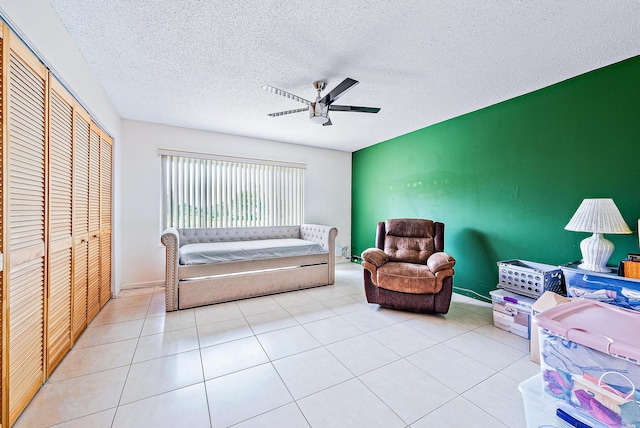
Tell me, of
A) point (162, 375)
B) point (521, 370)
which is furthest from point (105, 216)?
point (521, 370)

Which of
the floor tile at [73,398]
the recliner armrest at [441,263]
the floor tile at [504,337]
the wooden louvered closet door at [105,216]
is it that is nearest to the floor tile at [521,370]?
the floor tile at [504,337]

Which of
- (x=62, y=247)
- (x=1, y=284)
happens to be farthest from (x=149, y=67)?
(x=1, y=284)

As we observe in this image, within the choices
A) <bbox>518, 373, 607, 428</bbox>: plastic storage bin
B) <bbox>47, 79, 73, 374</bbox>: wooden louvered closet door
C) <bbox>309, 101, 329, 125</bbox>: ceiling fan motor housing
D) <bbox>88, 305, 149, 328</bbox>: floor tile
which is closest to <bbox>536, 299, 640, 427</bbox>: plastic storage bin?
<bbox>518, 373, 607, 428</bbox>: plastic storage bin

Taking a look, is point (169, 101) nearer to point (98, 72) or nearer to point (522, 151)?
point (98, 72)

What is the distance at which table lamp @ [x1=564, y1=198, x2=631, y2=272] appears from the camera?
187 cm

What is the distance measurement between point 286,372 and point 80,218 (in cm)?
226

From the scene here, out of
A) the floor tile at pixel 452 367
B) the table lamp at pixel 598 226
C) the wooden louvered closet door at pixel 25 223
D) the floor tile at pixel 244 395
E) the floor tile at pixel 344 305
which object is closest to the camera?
the wooden louvered closet door at pixel 25 223

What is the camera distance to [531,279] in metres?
2.31

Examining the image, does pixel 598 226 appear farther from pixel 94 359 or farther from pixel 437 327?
pixel 94 359

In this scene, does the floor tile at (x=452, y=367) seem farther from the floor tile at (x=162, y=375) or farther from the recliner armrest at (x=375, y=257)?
the floor tile at (x=162, y=375)

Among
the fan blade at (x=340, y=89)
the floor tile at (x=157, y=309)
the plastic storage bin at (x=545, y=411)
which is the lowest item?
the floor tile at (x=157, y=309)

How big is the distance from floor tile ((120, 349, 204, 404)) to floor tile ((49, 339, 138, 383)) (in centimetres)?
19

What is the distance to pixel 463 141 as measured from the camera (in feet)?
10.9

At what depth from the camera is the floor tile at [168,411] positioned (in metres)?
1.30
